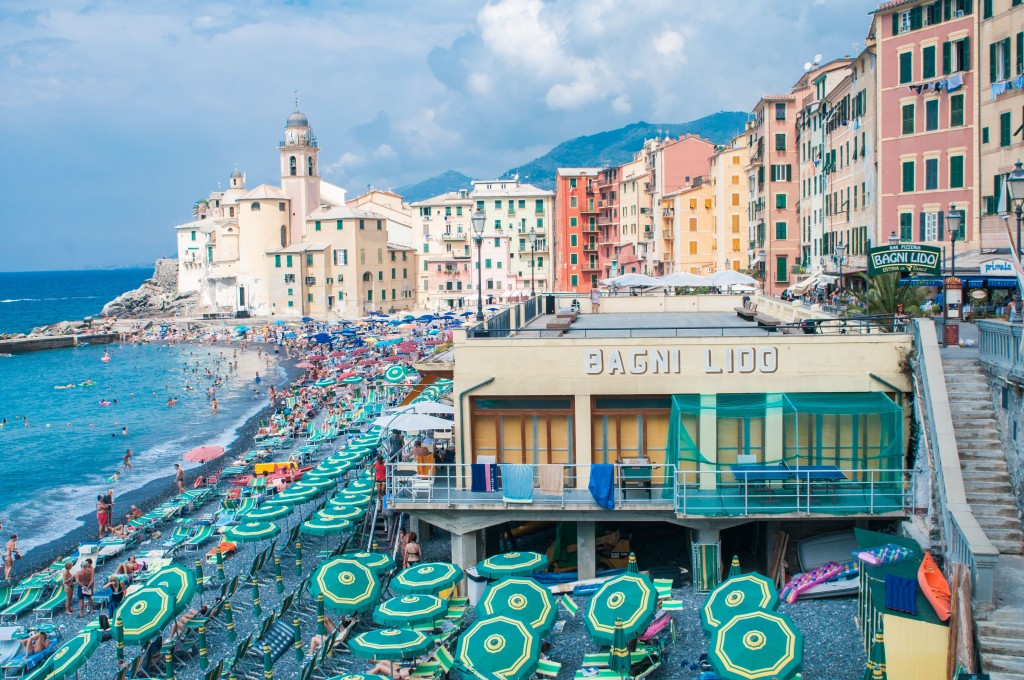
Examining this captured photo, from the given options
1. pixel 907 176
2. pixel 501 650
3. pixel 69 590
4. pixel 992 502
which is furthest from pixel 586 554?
pixel 907 176

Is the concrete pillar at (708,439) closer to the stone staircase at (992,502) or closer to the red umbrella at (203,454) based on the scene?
the stone staircase at (992,502)

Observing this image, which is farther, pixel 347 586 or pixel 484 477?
pixel 484 477

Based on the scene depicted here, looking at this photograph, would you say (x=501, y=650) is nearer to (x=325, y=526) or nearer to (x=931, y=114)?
(x=325, y=526)

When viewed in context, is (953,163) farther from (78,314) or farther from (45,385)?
(78,314)

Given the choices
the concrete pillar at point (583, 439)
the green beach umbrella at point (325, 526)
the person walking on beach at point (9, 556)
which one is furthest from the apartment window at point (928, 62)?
the person walking on beach at point (9, 556)

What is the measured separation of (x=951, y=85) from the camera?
34.6m

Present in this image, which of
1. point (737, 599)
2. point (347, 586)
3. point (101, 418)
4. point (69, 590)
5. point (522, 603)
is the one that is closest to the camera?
point (737, 599)

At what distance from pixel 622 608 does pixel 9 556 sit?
20.3 meters

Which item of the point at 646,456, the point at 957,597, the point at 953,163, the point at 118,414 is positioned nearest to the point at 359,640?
the point at 646,456

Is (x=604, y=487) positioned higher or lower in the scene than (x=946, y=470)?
lower

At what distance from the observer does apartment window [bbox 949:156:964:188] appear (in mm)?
34531

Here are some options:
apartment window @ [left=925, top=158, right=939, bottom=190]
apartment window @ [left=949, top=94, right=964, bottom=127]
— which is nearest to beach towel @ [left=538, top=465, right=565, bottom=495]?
apartment window @ [left=925, top=158, right=939, bottom=190]

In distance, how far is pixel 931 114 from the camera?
3531 centimetres

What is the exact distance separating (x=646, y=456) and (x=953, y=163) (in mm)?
22917
